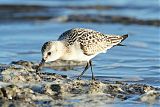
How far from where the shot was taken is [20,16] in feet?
67.2

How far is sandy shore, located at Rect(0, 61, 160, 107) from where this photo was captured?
332 inches

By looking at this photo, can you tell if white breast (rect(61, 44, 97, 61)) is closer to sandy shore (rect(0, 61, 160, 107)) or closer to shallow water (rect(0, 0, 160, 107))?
sandy shore (rect(0, 61, 160, 107))

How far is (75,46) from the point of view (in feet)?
33.3

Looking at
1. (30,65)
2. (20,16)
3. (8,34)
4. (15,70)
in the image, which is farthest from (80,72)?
(20,16)

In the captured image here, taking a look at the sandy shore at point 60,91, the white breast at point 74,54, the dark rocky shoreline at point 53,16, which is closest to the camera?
the sandy shore at point 60,91

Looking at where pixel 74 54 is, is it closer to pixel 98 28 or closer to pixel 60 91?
pixel 60 91

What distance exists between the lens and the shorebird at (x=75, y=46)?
9.81m

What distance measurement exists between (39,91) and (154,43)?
671 centimetres

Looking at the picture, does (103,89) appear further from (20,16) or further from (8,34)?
(20,16)

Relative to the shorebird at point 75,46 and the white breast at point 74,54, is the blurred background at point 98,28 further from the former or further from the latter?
the white breast at point 74,54

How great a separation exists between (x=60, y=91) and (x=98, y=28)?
9073mm

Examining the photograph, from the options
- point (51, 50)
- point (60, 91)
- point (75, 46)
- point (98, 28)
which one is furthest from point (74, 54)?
point (98, 28)


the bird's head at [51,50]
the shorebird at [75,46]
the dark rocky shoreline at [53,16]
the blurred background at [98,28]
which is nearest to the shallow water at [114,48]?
the blurred background at [98,28]

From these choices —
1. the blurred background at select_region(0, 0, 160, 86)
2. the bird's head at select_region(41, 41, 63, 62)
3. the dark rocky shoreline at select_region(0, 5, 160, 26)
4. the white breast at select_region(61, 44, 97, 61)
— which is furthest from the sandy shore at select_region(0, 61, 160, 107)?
the dark rocky shoreline at select_region(0, 5, 160, 26)
